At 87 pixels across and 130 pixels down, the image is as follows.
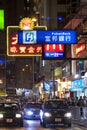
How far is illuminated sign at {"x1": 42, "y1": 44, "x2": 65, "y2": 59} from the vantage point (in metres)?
35.3

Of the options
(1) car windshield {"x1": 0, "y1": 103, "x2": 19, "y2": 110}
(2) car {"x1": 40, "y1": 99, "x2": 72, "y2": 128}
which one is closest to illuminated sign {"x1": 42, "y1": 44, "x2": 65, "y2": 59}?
(1) car windshield {"x1": 0, "y1": 103, "x2": 19, "y2": 110}

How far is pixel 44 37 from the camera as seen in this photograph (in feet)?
114

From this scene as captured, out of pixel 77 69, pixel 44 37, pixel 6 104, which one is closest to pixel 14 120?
pixel 6 104

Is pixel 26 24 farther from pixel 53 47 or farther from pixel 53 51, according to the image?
pixel 53 51

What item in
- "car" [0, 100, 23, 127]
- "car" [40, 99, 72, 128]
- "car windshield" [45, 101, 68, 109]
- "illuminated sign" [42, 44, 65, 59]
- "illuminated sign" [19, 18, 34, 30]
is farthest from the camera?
"illuminated sign" [19, 18, 34, 30]

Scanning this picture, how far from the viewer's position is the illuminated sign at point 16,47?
4047 centimetres

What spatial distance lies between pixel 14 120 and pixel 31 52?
10.4 m

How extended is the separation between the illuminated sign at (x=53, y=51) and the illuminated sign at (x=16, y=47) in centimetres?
512

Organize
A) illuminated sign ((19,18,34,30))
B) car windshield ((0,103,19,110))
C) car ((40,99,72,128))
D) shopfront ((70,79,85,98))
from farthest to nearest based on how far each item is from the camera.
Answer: shopfront ((70,79,85,98)) < illuminated sign ((19,18,34,30)) < car windshield ((0,103,19,110)) < car ((40,99,72,128))

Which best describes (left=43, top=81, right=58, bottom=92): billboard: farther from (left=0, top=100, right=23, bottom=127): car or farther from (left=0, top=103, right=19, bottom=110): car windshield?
(left=0, top=100, right=23, bottom=127): car

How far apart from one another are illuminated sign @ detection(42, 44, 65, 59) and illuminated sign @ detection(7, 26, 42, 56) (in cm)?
512

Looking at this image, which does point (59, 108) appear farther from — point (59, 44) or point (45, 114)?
point (59, 44)

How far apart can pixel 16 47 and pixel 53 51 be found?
5668mm

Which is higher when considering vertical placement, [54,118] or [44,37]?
[44,37]
